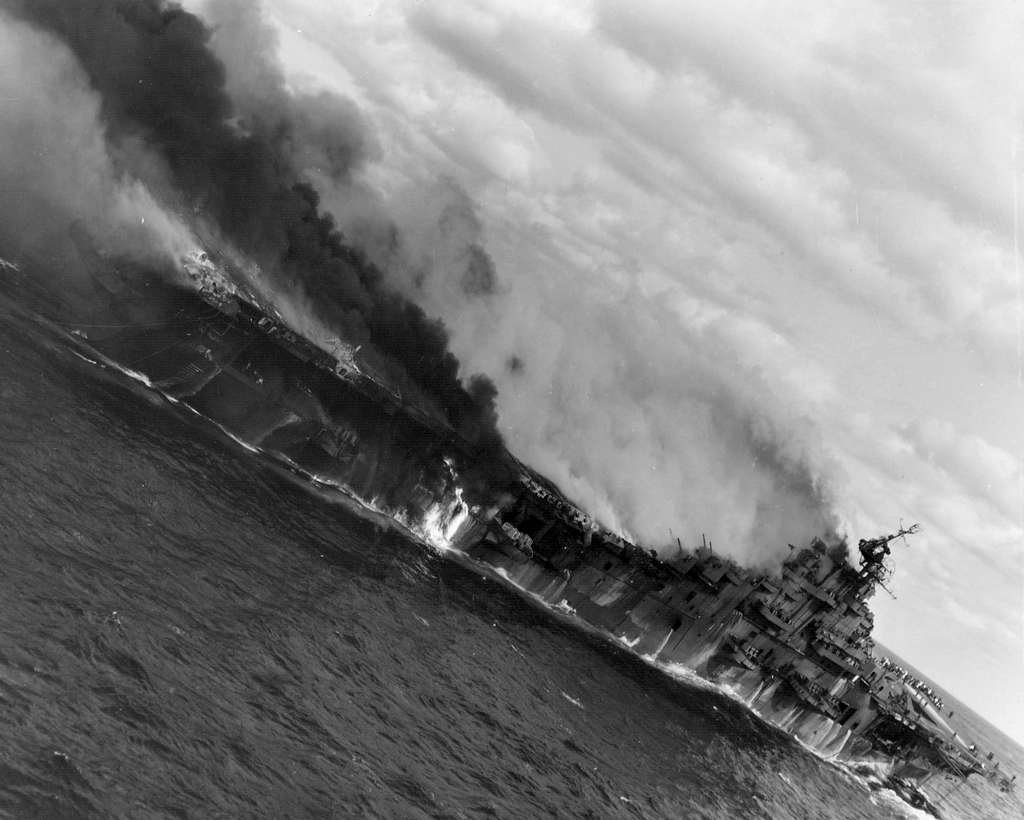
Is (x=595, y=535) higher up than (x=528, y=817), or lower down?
higher up

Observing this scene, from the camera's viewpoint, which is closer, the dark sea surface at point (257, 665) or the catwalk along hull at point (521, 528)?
the dark sea surface at point (257, 665)

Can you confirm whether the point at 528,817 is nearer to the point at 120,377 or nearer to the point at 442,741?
the point at 442,741

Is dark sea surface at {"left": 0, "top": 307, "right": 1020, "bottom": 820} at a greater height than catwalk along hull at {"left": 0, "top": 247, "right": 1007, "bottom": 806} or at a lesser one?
lesser

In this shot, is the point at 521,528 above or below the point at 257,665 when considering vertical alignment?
above

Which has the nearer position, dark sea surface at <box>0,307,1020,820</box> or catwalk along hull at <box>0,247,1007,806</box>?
dark sea surface at <box>0,307,1020,820</box>

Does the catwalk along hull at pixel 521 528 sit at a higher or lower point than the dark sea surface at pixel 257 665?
higher

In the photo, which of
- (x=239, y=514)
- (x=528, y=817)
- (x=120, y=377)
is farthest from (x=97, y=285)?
(x=528, y=817)

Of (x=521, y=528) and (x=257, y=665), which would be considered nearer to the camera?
(x=257, y=665)

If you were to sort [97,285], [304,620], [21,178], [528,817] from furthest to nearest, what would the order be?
1. [21,178]
2. [97,285]
3. [304,620]
4. [528,817]
